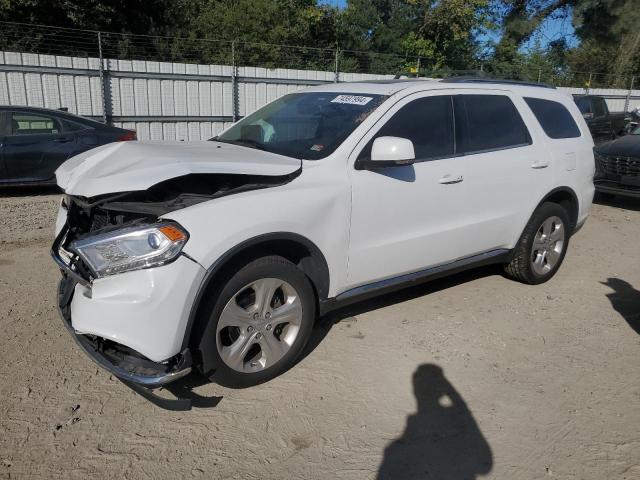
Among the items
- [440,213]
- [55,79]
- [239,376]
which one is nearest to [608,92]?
[55,79]

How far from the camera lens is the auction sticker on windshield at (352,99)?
396cm

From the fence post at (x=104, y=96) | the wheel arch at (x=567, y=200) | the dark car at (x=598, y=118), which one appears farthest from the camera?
the dark car at (x=598, y=118)

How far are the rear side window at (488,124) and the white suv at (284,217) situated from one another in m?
0.01

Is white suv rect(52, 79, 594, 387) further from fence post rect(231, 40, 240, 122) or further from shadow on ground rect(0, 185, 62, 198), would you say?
fence post rect(231, 40, 240, 122)

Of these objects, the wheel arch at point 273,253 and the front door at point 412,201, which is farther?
the front door at point 412,201

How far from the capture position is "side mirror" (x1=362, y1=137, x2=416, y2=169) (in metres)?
3.44

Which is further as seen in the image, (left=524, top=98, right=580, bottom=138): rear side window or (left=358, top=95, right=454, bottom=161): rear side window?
(left=524, top=98, right=580, bottom=138): rear side window

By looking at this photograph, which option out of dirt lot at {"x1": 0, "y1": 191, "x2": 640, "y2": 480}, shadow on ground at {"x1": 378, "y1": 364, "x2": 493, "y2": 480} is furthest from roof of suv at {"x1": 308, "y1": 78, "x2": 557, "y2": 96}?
shadow on ground at {"x1": 378, "y1": 364, "x2": 493, "y2": 480}

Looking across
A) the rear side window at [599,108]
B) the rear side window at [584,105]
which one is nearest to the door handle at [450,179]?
the rear side window at [584,105]

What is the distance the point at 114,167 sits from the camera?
3146 millimetres

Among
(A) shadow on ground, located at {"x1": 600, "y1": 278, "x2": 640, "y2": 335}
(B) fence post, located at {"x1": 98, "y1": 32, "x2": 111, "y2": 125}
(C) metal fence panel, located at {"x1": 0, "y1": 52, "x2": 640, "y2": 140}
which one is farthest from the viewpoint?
(B) fence post, located at {"x1": 98, "y1": 32, "x2": 111, "y2": 125}

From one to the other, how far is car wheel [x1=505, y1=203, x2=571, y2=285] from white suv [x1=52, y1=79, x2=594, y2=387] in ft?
0.09

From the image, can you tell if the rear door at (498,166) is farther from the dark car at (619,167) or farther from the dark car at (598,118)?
the dark car at (598,118)

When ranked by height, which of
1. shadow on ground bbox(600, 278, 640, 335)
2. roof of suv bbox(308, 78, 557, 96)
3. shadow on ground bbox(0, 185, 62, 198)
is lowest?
shadow on ground bbox(0, 185, 62, 198)
